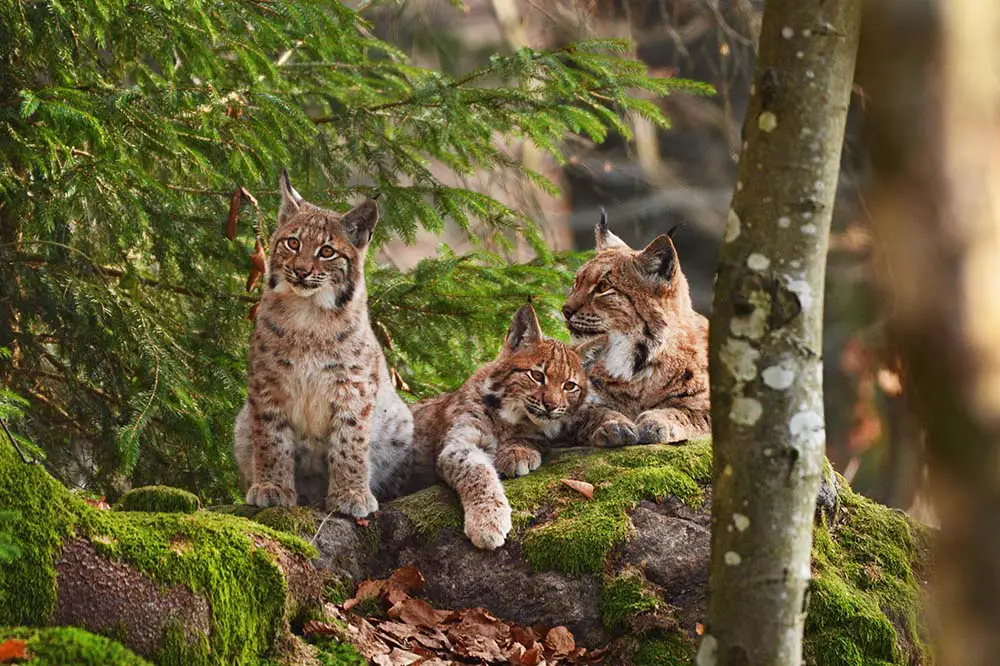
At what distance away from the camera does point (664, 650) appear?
4543 millimetres

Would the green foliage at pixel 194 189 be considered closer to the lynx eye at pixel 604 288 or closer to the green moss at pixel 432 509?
the lynx eye at pixel 604 288

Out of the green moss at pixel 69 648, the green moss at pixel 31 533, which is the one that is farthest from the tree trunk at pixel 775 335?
the green moss at pixel 31 533

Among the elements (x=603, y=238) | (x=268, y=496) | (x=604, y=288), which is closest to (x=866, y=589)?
(x=604, y=288)

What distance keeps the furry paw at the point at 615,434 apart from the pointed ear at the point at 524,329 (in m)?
0.53

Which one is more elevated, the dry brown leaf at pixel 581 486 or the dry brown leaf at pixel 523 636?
the dry brown leaf at pixel 581 486

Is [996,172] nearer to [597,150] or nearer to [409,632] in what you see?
[409,632]

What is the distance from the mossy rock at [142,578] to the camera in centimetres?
333

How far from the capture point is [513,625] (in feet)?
15.3

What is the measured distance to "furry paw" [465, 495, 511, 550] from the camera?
4.88 m

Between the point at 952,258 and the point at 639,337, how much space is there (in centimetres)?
412

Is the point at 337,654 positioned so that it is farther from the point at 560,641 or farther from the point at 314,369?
the point at 314,369

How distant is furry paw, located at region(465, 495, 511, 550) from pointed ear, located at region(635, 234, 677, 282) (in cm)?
173

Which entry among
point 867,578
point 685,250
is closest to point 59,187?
point 867,578

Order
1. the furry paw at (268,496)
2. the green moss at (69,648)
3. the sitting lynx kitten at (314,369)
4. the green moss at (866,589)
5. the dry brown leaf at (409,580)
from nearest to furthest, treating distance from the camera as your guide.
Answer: the green moss at (69,648) < the green moss at (866,589) < the dry brown leaf at (409,580) < the furry paw at (268,496) < the sitting lynx kitten at (314,369)
